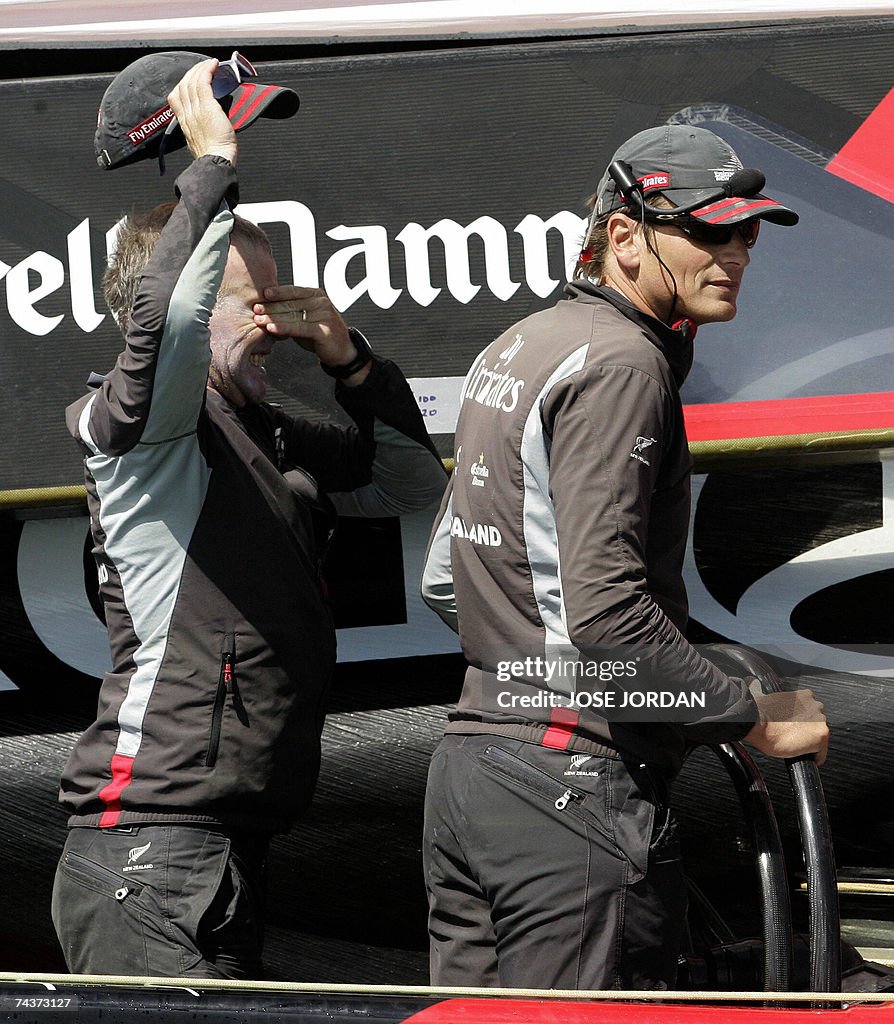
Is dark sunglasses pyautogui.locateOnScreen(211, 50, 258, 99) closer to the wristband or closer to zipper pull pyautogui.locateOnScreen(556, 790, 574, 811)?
the wristband

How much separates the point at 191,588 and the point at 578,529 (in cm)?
65

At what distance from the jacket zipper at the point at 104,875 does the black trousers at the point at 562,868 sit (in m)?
0.49

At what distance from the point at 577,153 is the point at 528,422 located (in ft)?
3.41

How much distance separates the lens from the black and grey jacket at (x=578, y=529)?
169cm

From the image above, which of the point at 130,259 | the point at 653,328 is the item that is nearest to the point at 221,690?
the point at 130,259

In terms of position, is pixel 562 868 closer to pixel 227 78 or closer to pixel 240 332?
pixel 240 332

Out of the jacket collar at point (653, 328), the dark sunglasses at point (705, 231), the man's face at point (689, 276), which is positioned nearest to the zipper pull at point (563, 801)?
the jacket collar at point (653, 328)

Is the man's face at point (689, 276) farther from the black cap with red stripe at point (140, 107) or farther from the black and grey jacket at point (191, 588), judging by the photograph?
the black cap with red stripe at point (140, 107)

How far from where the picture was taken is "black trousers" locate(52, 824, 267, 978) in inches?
75.4

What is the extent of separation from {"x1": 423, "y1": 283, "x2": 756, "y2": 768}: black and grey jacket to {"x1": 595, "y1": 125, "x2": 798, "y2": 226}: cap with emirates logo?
6.8 inches

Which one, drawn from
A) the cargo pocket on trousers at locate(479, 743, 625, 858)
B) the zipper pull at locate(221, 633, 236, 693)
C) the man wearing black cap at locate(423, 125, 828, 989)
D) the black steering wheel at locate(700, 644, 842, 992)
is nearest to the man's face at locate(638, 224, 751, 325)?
the man wearing black cap at locate(423, 125, 828, 989)

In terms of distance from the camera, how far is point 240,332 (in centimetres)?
214

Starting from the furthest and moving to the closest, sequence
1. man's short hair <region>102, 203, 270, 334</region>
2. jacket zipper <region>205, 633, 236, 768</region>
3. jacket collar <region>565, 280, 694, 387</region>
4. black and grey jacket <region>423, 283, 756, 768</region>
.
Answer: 1. man's short hair <region>102, 203, 270, 334</region>
2. jacket zipper <region>205, 633, 236, 768</region>
3. jacket collar <region>565, 280, 694, 387</region>
4. black and grey jacket <region>423, 283, 756, 768</region>

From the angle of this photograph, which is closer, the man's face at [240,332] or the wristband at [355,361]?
the man's face at [240,332]
